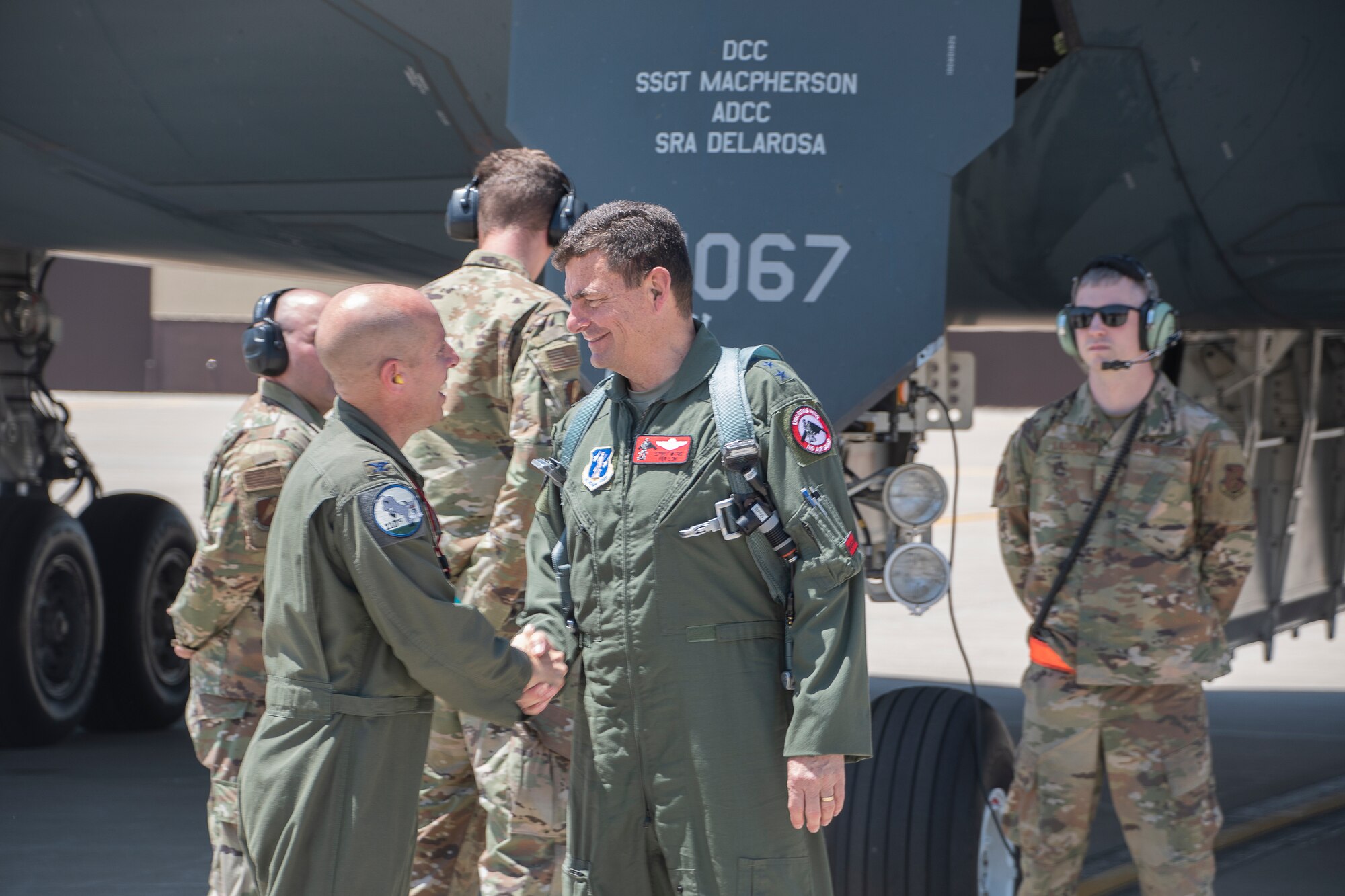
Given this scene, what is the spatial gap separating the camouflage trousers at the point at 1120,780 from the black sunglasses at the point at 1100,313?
3.17 ft

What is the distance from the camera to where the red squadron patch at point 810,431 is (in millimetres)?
2607

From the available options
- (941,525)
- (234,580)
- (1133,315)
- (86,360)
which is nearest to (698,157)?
(1133,315)

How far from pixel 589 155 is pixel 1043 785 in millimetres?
2116

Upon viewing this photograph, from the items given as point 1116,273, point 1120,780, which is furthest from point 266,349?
point 1120,780

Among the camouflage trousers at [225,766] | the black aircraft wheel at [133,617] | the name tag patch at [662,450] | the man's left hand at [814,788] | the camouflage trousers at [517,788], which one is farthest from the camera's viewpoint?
the black aircraft wheel at [133,617]

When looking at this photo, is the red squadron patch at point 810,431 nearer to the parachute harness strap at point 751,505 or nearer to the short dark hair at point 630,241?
the parachute harness strap at point 751,505

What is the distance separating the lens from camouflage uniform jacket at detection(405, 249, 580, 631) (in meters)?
3.47

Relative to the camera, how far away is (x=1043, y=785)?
407 centimetres

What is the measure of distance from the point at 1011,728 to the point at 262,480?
5.57 metres

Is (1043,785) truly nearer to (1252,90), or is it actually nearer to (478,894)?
(478,894)

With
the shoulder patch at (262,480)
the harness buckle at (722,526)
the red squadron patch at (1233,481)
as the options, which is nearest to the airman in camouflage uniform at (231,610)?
the shoulder patch at (262,480)

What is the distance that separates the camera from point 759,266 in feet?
12.7

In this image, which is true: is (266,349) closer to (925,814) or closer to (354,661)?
(354,661)

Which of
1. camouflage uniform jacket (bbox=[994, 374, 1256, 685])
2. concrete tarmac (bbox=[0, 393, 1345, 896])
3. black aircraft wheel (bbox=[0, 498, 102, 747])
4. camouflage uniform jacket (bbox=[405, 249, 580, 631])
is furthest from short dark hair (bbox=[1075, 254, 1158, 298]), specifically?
black aircraft wheel (bbox=[0, 498, 102, 747])
